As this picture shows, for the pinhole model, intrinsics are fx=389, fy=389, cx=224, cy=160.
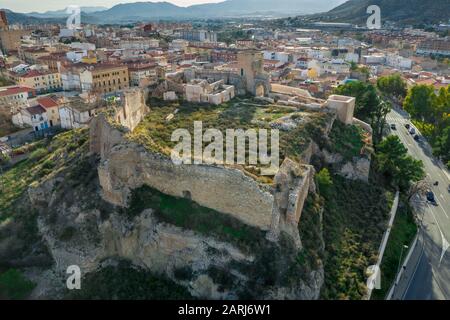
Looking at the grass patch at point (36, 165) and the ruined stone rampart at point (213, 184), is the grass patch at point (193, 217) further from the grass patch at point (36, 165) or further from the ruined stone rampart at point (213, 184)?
the grass patch at point (36, 165)

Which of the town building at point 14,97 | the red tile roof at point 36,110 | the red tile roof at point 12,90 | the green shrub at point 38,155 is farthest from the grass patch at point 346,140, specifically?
the red tile roof at point 12,90

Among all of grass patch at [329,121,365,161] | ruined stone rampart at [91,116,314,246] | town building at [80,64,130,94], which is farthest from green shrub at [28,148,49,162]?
grass patch at [329,121,365,161]

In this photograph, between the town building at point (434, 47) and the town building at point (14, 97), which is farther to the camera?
the town building at point (434, 47)

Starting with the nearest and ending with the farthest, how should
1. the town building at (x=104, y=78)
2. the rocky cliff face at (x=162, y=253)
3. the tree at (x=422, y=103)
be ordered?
1. the rocky cliff face at (x=162, y=253)
2. the tree at (x=422, y=103)
3. the town building at (x=104, y=78)

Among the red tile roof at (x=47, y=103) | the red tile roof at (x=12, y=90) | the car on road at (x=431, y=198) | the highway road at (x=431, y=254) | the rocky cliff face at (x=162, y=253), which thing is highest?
the red tile roof at (x=12, y=90)

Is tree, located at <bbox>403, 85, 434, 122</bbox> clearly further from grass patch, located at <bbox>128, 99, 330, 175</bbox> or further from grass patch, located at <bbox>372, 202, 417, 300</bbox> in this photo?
Answer: grass patch, located at <bbox>128, 99, 330, 175</bbox>

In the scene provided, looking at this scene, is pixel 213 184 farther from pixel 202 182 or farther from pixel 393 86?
pixel 393 86

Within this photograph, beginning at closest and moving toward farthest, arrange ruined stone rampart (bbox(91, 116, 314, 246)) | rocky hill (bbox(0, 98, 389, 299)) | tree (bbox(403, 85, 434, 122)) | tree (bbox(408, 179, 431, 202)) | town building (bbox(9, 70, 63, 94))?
rocky hill (bbox(0, 98, 389, 299)), ruined stone rampart (bbox(91, 116, 314, 246)), tree (bbox(408, 179, 431, 202)), tree (bbox(403, 85, 434, 122)), town building (bbox(9, 70, 63, 94))
